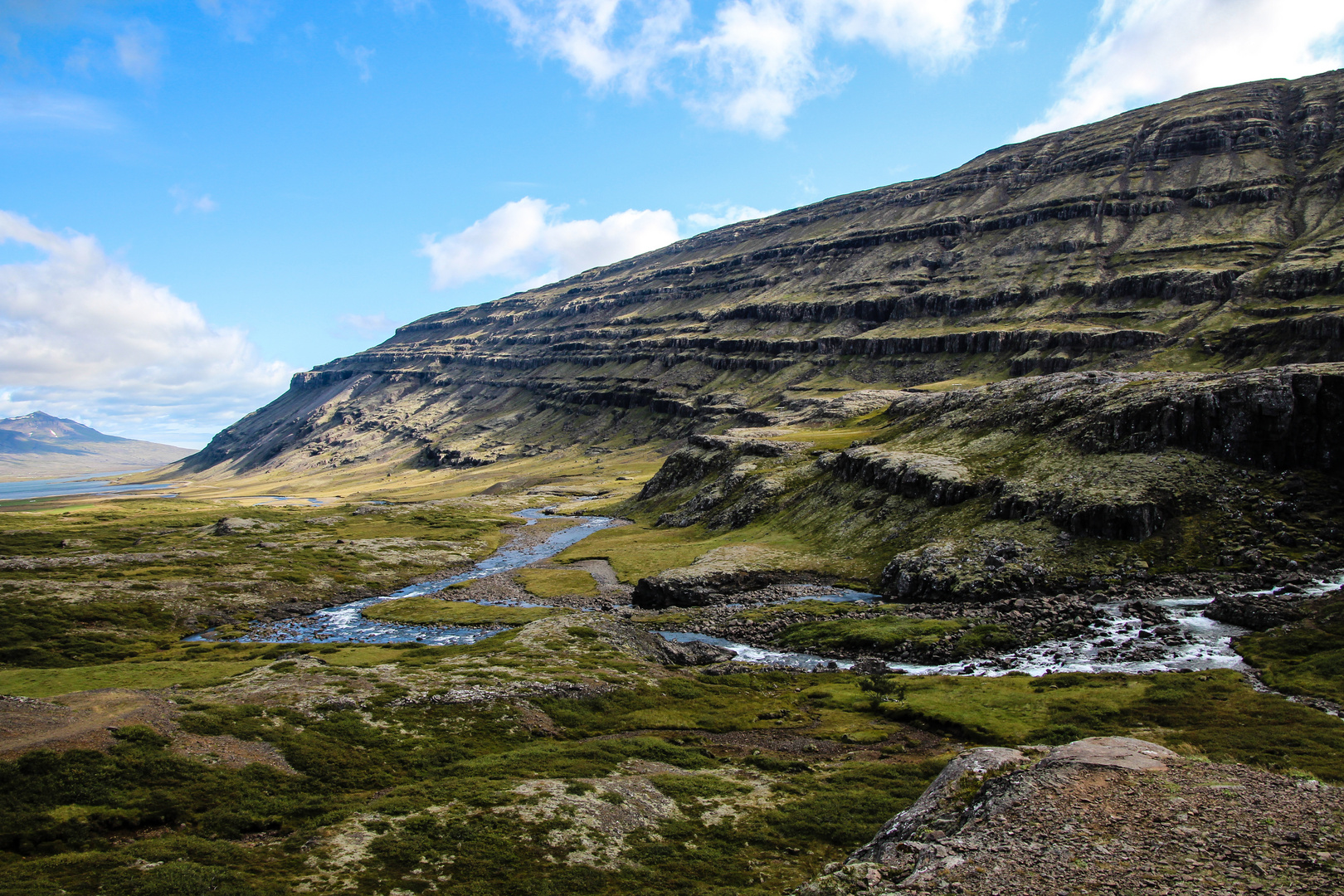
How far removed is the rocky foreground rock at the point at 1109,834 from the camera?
23203 millimetres

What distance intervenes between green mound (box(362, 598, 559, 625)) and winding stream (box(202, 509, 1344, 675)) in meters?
2.06

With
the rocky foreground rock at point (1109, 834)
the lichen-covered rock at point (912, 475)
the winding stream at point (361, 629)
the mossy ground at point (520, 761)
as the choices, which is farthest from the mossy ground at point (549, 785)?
the lichen-covered rock at point (912, 475)

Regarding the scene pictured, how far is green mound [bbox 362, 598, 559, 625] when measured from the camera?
304 feet

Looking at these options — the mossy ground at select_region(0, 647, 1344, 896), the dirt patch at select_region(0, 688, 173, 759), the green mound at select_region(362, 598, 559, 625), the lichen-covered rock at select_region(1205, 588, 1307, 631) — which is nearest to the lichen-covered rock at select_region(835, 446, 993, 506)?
the lichen-covered rock at select_region(1205, 588, 1307, 631)

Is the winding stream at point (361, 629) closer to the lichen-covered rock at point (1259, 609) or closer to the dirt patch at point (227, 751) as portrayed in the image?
the dirt patch at point (227, 751)

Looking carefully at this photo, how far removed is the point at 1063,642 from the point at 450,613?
252ft

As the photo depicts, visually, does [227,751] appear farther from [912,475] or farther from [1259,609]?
[912,475]

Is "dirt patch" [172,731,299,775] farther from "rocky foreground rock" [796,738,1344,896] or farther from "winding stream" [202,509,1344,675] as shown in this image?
"winding stream" [202,509,1344,675]

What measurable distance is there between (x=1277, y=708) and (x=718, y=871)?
41.8 meters

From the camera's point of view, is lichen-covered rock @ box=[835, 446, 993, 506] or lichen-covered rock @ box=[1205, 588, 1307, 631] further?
lichen-covered rock @ box=[835, 446, 993, 506]

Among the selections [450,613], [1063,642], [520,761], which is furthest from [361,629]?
[1063,642]

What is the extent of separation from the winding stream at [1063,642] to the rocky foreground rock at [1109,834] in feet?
99.5

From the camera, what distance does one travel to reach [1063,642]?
2584 inches

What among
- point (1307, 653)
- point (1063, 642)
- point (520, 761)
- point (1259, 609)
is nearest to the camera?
point (520, 761)
